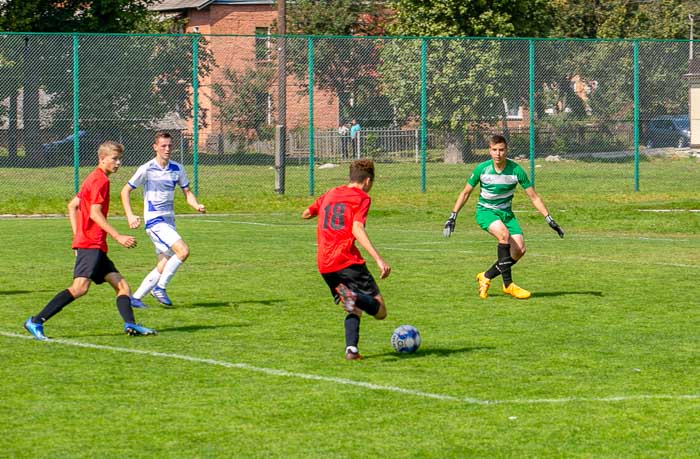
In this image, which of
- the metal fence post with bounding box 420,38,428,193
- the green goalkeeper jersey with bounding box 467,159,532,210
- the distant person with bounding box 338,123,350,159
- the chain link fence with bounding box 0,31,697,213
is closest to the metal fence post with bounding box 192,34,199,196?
the chain link fence with bounding box 0,31,697,213

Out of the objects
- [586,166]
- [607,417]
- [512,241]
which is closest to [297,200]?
[586,166]

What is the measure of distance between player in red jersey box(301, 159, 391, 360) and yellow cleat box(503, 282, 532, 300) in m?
4.52

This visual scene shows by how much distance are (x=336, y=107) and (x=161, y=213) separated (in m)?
18.3

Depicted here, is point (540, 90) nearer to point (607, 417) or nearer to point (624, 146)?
point (624, 146)

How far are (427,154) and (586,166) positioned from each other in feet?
16.9

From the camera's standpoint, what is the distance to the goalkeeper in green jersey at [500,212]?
1564 centimetres

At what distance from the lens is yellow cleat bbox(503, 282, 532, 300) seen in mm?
15469

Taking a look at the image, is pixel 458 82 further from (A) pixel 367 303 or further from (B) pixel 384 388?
(B) pixel 384 388

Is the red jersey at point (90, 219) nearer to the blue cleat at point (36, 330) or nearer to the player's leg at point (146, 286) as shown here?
the blue cleat at point (36, 330)

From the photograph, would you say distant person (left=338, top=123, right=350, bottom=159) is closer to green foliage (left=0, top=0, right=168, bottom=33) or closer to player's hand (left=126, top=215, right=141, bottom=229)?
green foliage (left=0, top=0, right=168, bottom=33)

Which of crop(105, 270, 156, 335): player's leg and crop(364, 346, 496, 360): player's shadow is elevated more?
crop(105, 270, 156, 335): player's leg

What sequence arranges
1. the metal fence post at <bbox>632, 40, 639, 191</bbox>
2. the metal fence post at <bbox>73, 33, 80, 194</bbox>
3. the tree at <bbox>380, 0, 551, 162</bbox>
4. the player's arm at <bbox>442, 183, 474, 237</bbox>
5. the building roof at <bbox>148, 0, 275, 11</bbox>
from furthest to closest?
the building roof at <bbox>148, 0, 275, 11</bbox>, the metal fence post at <bbox>632, 40, 639, 191</bbox>, the tree at <bbox>380, 0, 551, 162</bbox>, the metal fence post at <bbox>73, 33, 80, 194</bbox>, the player's arm at <bbox>442, 183, 474, 237</bbox>

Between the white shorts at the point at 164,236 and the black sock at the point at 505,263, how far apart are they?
3679mm

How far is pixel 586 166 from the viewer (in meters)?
35.1
